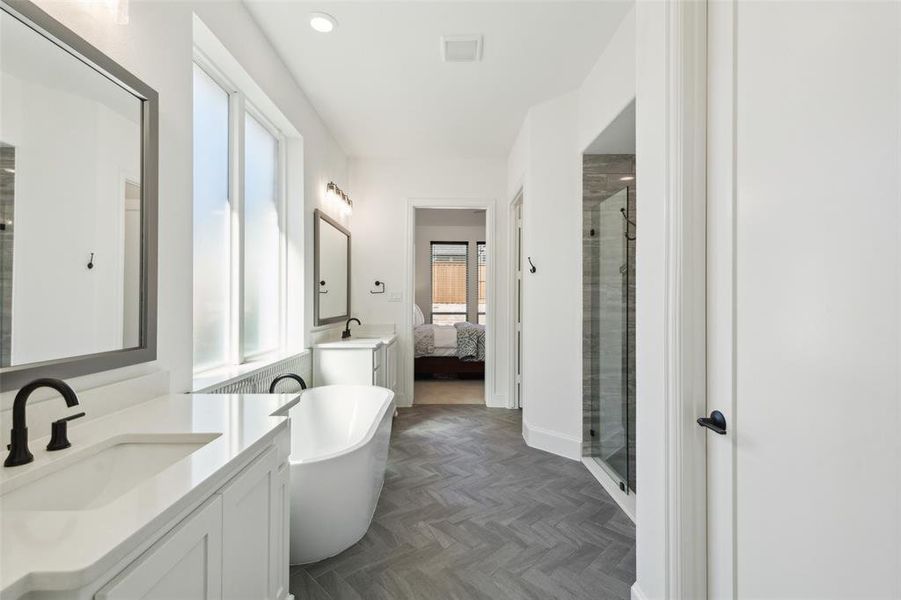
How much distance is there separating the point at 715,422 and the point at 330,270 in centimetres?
305

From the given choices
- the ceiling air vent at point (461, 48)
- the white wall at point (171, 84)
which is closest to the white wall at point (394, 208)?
the ceiling air vent at point (461, 48)

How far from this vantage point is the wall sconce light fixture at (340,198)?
132 inches

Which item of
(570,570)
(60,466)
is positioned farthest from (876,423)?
(60,466)

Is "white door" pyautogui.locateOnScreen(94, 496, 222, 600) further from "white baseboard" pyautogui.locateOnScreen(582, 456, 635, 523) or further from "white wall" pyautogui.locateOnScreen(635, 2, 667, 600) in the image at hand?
"white baseboard" pyautogui.locateOnScreen(582, 456, 635, 523)

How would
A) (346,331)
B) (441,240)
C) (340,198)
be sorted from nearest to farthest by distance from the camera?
(340,198), (346,331), (441,240)

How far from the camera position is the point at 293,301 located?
113 inches

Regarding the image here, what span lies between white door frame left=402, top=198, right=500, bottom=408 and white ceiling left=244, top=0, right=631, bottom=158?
73 cm

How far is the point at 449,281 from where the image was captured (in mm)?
7266

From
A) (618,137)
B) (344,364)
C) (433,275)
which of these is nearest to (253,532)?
(344,364)

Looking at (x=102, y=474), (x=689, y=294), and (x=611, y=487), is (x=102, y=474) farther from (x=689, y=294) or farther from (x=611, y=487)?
(x=611, y=487)

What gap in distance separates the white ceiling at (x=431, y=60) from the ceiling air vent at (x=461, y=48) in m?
0.04

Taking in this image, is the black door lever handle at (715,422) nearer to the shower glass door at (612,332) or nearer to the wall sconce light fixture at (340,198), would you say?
the shower glass door at (612,332)

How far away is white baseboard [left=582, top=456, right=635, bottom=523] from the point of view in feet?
6.80

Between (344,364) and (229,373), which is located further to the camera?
(344,364)
